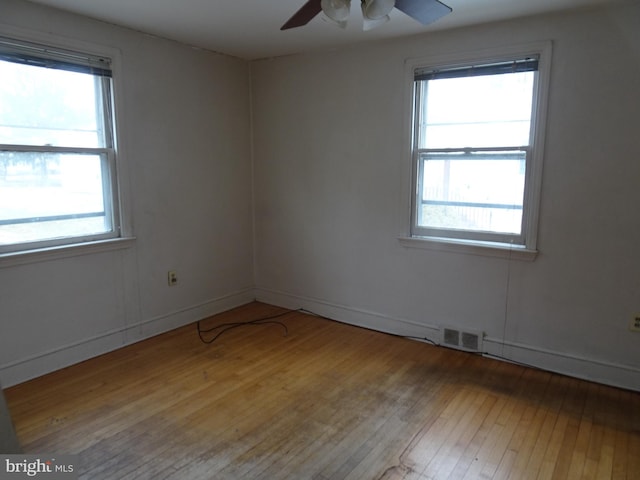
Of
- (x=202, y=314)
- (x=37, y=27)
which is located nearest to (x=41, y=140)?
(x=37, y=27)

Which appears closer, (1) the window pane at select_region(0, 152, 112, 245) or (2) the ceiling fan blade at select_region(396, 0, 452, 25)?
(2) the ceiling fan blade at select_region(396, 0, 452, 25)

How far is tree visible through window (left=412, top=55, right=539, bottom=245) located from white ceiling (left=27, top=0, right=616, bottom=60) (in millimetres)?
340

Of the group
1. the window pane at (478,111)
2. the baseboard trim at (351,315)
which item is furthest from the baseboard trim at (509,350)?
the window pane at (478,111)

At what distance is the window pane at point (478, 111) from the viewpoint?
301 centimetres

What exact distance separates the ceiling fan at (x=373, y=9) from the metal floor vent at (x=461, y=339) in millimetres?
2247

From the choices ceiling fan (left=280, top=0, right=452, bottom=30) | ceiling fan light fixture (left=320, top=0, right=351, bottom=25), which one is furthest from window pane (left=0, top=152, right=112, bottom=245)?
ceiling fan light fixture (left=320, top=0, right=351, bottom=25)

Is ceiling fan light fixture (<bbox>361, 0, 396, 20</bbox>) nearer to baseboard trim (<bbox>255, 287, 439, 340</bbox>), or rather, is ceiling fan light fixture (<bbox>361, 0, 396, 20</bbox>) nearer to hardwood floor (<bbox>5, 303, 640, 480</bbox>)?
hardwood floor (<bbox>5, 303, 640, 480</bbox>)

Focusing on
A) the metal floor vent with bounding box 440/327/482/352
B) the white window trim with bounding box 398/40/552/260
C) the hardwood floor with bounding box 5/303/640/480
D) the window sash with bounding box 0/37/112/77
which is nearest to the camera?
the hardwood floor with bounding box 5/303/640/480

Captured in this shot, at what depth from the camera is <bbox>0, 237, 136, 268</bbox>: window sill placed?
9.02 feet

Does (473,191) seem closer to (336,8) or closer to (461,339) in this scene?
(461,339)

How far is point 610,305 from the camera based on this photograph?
2832mm

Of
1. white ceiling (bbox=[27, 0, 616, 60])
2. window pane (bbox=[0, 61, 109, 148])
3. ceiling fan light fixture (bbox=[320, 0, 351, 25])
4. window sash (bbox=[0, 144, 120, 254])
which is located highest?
white ceiling (bbox=[27, 0, 616, 60])

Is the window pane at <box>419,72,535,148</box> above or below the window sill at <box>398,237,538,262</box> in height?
above

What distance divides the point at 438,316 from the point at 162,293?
229 centimetres
